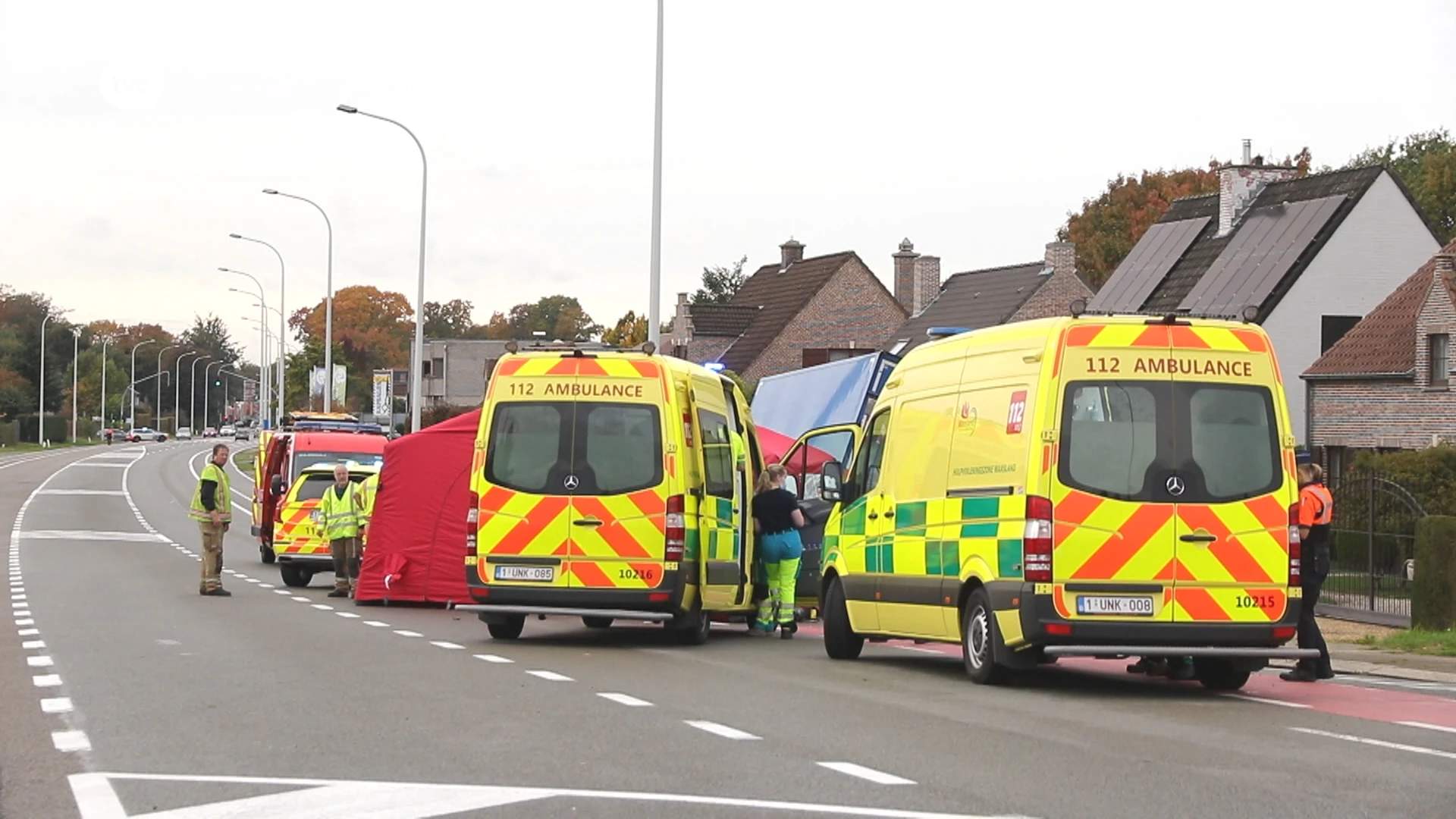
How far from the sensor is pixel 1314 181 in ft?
169

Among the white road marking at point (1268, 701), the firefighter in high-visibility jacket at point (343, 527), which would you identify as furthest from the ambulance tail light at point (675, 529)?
the firefighter in high-visibility jacket at point (343, 527)

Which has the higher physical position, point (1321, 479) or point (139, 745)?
point (1321, 479)

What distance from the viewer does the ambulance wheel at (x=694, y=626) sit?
1864 cm

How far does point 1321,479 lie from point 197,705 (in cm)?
928

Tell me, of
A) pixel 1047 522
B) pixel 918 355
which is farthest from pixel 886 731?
Answer: pixel 918 355

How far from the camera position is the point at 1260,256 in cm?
5012

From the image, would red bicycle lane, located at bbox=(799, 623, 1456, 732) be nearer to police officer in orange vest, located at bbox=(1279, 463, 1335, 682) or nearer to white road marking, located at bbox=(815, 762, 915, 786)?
police officer in orange vest, located at bbox=(1279, 463, 1335, 682)

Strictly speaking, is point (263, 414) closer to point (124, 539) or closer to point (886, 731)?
point (124, 539)

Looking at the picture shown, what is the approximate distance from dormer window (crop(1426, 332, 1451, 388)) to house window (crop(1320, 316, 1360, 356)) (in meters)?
8.59

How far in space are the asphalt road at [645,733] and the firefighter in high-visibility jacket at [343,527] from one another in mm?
6452

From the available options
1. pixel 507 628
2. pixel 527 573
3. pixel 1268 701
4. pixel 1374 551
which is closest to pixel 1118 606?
pixel 1268 701

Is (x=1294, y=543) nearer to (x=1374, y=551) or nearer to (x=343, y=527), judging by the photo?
(x=1374, y=551)

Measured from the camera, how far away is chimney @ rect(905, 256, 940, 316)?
229ft

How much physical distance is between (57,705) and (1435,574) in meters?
14.0
